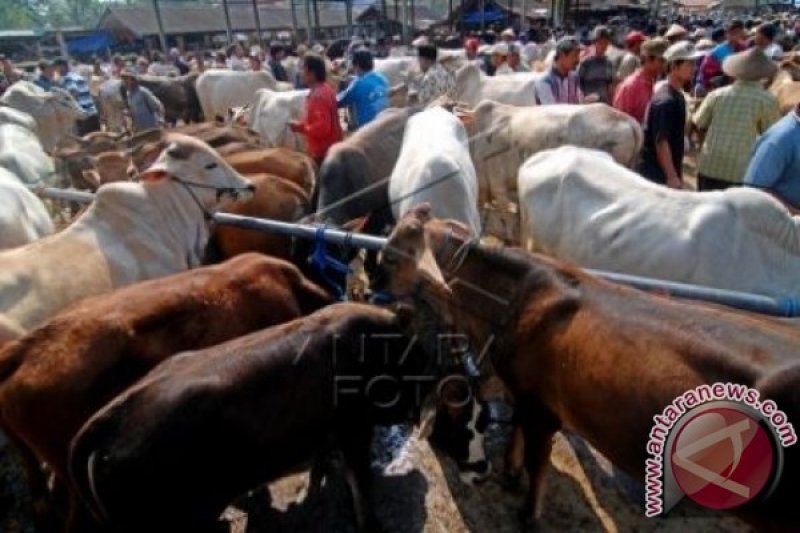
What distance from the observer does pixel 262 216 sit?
18.6 feet

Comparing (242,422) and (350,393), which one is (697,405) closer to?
(350,393)

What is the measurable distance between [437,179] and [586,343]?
7.52 ft

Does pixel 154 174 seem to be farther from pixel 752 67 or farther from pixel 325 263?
pixel 752 67

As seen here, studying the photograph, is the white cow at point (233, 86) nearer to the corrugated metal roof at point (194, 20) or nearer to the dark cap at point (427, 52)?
the dark cap at point (427, 52)

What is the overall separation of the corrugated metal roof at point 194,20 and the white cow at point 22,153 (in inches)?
1606

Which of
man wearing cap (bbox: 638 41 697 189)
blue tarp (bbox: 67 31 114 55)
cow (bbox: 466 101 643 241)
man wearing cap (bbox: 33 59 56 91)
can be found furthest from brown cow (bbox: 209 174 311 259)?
blue tarp (bbox: 67 31 114 55)

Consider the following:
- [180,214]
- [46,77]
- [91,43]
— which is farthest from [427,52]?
[91,43]

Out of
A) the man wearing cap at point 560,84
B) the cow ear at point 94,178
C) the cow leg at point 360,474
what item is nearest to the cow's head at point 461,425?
the cow leg at point 360,474

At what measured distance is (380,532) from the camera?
3.45 meters

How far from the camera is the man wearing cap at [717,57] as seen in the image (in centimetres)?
1067

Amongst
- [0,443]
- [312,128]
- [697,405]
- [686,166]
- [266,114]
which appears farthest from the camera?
[266,114]

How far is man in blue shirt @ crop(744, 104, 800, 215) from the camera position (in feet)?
14.5

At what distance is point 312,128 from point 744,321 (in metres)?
5.65

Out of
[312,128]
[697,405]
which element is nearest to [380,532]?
[697,405]
